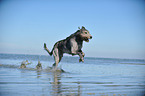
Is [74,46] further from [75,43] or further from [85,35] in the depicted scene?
[85,35]

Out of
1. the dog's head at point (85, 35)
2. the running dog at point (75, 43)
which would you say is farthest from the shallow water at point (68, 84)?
the dog's head at point (85, 35)

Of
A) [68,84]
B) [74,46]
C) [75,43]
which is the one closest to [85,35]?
[75,43]

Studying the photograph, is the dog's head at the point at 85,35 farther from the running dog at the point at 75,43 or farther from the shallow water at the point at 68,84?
the shallow water at the point at 68,84

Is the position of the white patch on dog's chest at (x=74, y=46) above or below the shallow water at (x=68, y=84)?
above

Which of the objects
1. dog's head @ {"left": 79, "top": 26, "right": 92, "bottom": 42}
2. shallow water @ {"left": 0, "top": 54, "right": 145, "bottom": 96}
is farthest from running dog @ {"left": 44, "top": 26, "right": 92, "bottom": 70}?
shallow water @ {"left": 0, "top": 54, "right": 145, "bottom": 96}

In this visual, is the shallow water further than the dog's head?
No

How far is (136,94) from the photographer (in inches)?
248

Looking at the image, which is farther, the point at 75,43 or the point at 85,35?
the point at 75,43

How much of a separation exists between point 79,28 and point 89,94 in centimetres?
692

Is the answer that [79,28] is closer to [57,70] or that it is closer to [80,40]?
[80,40]

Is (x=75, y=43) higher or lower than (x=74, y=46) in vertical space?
higher

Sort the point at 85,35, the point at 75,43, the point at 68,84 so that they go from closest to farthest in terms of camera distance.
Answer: the point at 68,84 → the point at 85,35 → the point at 75,43

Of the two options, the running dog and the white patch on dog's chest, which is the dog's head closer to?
the running dog

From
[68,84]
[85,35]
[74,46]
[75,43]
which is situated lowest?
[68,84]
